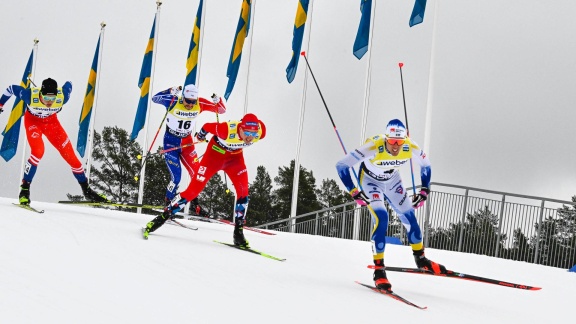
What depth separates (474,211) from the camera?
51.0 ft

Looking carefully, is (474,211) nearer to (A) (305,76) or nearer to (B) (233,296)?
(A) (305,76)

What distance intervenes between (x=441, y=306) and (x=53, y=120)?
723cm

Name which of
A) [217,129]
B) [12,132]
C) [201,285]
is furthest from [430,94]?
[12,132]

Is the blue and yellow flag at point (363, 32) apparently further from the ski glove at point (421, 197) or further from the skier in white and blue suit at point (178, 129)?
the ski glove at point (421, 197)

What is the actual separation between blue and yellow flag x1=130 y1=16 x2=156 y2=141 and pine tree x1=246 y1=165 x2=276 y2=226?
3496 centimetres

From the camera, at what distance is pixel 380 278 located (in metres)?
8.38

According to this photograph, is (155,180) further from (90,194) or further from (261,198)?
(90,194)

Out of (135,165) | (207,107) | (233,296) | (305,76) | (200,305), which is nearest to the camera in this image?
(200,305)

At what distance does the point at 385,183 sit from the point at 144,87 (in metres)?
16.8

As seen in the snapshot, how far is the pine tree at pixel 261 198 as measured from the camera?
59125 millimetres

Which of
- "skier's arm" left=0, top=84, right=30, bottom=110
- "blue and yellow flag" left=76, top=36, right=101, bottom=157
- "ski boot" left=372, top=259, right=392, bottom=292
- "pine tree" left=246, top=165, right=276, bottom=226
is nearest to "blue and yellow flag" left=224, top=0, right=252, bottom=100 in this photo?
"blue and yellow flag" left=76, top=36, right=101, bottom=157

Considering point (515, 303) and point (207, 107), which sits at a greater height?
point (207, 107)

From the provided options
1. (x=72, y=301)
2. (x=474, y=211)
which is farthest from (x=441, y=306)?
(x=474, y=211)

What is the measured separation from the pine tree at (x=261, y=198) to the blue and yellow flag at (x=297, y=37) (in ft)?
129
